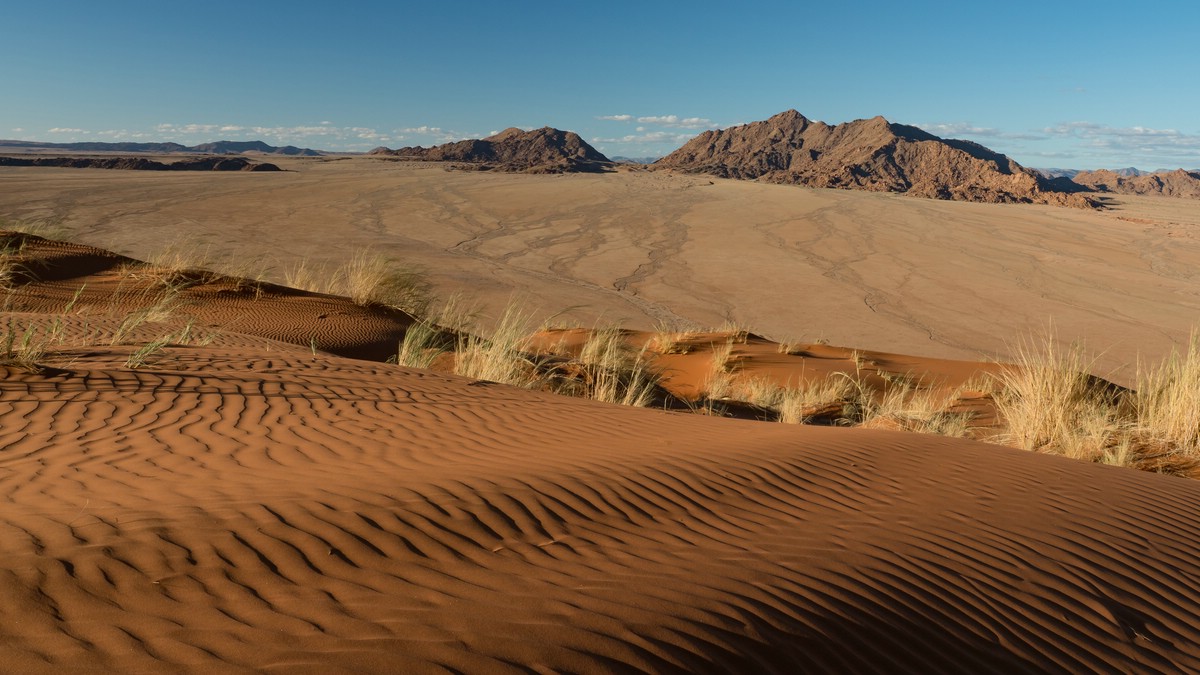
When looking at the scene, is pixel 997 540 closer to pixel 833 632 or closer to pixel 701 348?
pixel 833 632

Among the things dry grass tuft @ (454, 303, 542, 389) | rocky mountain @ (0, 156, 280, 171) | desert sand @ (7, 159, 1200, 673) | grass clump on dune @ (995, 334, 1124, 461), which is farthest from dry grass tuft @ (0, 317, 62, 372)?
rocky mountain @ (0, 156, 280, 171)

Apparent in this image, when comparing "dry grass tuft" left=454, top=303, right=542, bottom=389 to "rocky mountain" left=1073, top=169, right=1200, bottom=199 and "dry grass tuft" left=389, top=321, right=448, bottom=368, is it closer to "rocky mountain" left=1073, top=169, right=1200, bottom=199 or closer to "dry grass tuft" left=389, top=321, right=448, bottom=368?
"dry grass tuft" left=389, top=321, right=448, bottom=368

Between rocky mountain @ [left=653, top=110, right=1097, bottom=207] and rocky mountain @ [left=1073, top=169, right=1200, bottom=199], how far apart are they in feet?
38.4

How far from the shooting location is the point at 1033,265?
29.0 meters

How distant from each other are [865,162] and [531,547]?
83312 millimetres

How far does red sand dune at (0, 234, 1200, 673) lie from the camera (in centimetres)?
230

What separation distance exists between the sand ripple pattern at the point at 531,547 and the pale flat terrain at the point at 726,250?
894 cm

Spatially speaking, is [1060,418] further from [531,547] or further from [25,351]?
[25,351]

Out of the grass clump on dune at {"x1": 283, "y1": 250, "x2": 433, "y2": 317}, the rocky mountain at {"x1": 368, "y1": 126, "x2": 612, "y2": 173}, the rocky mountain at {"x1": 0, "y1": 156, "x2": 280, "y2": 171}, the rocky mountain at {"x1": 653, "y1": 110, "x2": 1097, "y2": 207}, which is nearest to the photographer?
the grass clump on dune at {"x1": 283, "y1": 250, "x2": 433, "y2": 317}

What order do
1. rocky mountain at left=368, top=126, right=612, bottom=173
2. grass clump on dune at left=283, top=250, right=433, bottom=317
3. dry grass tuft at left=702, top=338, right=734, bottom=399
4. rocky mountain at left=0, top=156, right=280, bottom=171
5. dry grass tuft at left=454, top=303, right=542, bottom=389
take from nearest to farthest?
1. dry grass tuft at left=454, top=303, right=542, bottom=389
2. dry grass tuft at left=702, top=338, right=734, bottom=399
3. grass clump on dune at left=283, top=250, right=433, bottom=317
4. rocky mountain at left=0, top=156, right=280, bottom=171
5. rocky mountain at left=368, top=126, right=612, bottom=173

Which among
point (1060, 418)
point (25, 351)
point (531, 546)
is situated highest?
point (25, 351)

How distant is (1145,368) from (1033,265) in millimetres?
14465

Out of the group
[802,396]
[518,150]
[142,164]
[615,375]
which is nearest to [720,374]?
[802,396]

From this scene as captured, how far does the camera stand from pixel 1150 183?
→ 100 metres
